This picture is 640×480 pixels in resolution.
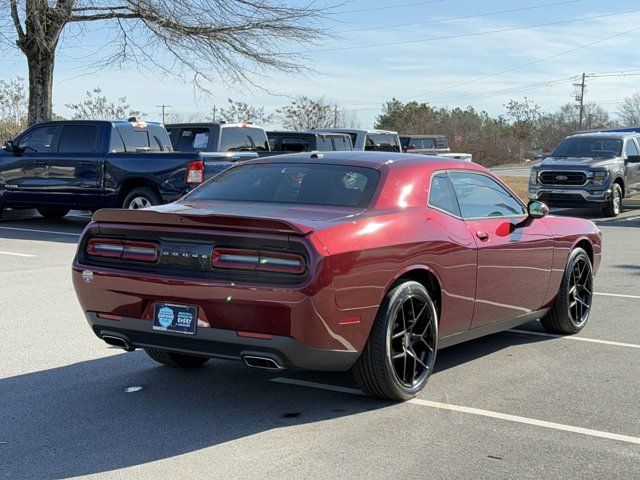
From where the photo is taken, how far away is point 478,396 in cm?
570

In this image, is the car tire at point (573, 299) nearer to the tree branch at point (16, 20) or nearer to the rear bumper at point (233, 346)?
the rear bumper at point (233, 346)

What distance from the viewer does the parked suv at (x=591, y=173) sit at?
808 inches

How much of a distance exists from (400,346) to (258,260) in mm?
1175

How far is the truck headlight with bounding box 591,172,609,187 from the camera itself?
20.4 metres

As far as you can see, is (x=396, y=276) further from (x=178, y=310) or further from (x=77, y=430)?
(x=77, y=430)

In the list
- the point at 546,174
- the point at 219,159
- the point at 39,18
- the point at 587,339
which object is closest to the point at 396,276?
the point at 587,339

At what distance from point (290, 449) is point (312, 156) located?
248 centimetres

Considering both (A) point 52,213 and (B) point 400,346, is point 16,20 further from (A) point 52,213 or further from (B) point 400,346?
(B) point 400,346

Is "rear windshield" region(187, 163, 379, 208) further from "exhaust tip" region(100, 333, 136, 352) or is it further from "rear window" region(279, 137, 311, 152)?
"rear window" region(279, 137, 311, 152)

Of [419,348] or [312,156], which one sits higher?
[312,156]

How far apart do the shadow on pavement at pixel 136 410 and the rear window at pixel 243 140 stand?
10.1 meters

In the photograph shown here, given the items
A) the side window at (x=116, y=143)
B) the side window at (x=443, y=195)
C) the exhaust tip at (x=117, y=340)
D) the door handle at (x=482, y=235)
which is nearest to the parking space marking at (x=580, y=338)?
the door handle at (x=482, y=235)

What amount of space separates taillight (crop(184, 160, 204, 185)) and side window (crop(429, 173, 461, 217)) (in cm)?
874

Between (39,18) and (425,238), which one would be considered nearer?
(425,238)
